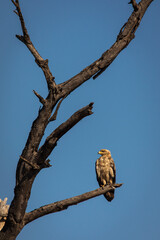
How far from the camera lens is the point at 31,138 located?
21.4ft

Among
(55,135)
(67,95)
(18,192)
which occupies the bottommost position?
(18,192)

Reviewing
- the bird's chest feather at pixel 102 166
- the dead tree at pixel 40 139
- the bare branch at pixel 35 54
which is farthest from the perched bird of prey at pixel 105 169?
the bare branch at pixel 35 54

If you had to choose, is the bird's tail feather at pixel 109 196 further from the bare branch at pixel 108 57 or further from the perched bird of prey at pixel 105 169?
the bare branch at pixel 108 57

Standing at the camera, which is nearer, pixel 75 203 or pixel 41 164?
pixel 41 164

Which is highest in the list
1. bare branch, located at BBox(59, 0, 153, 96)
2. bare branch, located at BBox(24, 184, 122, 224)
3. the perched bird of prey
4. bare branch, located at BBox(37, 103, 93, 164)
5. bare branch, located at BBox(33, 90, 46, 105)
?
the perched bird of prey

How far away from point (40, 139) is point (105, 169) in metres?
9.62

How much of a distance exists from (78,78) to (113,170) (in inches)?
378

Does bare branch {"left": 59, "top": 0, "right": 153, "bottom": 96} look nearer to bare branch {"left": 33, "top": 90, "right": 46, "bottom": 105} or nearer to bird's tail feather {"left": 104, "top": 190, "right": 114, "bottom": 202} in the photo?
bare branch {"left": 33, "top": 90, "right": 46, "bottom": 105}

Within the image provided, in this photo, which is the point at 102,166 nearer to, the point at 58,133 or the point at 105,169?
the point at 105,169

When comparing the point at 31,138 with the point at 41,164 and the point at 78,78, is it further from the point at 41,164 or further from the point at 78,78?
the point at 78,78

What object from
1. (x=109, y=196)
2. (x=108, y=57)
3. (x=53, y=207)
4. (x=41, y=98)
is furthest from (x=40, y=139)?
(x=109, y=196)

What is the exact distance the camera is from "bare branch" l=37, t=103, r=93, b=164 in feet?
19.9

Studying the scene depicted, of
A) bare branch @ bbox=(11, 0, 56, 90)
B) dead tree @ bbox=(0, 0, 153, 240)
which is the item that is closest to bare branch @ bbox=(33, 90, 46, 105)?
dead tree @ bbox=(0, 0, 153, 240)

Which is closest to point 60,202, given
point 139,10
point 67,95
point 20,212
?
point 20,212
